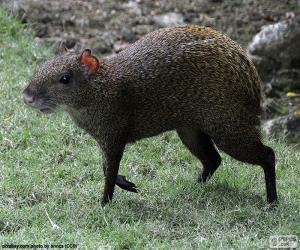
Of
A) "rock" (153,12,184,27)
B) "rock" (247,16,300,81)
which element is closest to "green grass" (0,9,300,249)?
"rock" (247,16,300,81)

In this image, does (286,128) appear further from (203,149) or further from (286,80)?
(203,149)

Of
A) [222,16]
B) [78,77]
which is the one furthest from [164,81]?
[222,16]

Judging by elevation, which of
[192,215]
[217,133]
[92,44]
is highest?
[217,133]

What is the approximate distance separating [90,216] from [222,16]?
5.12 m

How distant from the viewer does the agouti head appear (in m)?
6.43

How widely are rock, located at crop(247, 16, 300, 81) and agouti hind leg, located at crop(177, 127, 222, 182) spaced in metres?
2.58

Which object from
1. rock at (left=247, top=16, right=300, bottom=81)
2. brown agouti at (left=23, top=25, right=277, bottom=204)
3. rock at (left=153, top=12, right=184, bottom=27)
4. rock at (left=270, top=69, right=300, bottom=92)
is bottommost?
rock at (left=270, top=69, right=300, bottom=92)

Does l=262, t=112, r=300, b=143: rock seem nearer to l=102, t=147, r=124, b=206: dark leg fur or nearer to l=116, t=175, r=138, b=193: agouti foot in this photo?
l=116, t=175, r=138, b=193: agouti foot

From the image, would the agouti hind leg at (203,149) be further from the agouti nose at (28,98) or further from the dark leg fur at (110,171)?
the agouti nose at (28,98)

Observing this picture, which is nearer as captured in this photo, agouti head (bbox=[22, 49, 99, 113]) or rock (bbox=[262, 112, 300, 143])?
agouti head (bbox=[22, 49, 99, 113])

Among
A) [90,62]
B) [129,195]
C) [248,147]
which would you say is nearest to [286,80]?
[248,147]

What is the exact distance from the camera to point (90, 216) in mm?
6250

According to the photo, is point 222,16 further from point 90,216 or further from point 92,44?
point 90,216

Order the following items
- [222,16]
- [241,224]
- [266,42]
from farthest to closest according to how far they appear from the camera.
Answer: [222,16]
[266,42]
[241,224]
